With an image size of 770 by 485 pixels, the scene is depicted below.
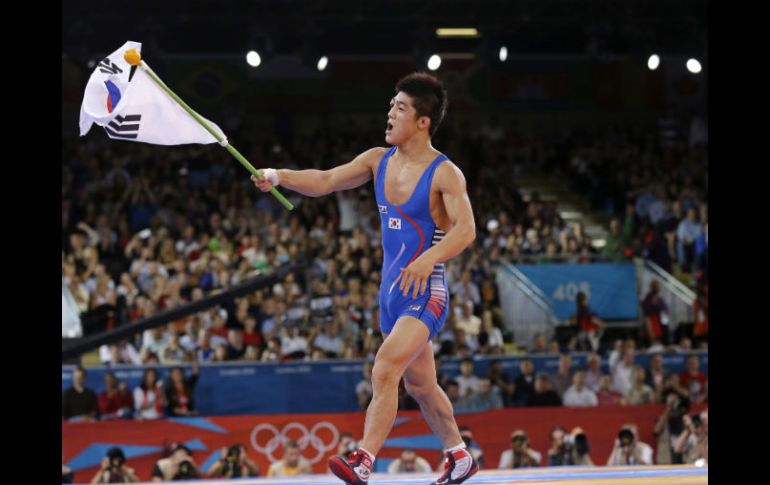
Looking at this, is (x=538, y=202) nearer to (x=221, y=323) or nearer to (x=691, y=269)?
(x=691, y=269)

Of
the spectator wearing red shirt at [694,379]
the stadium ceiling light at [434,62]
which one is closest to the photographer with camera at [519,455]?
the spectator wearing red shirt at [694,379]

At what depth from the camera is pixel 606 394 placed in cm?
1505

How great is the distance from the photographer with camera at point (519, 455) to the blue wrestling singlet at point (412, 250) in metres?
6.96

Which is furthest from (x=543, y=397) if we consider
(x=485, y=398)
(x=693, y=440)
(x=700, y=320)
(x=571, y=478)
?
(x=571, y=478)

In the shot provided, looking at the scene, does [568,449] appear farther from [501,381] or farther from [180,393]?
[180,393]

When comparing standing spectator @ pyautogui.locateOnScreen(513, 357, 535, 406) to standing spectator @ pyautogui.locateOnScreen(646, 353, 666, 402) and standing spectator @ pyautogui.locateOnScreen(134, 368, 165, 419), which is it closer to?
Answer: standing spectator @ pyautogui.locateOnScreen(646, 353, 666, 402)

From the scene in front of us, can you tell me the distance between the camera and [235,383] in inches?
567

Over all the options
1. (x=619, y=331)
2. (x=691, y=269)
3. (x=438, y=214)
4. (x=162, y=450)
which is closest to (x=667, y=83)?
(x=691, y=269)

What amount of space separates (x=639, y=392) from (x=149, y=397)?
595cm

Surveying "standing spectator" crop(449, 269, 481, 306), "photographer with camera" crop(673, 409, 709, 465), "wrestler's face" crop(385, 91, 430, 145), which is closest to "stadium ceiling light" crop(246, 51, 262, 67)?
"standing spectator" crop(449, 269, 481, 306)

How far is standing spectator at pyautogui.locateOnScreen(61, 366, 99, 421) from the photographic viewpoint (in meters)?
13.7

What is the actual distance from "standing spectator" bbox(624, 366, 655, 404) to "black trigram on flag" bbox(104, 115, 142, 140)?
933 cm

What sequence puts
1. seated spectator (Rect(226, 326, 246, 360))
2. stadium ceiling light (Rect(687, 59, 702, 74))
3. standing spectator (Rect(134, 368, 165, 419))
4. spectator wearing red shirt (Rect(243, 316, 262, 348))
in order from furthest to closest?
stadium ceiling light (Rect(687, 59, 702, 74)) < spectator wearing red shirt (Rect(243, 316, 262, 348)) < seated spectator (Rect(226, 326, 246, 360)) < standing spectator (Rect(134, 368, 165, 419))
